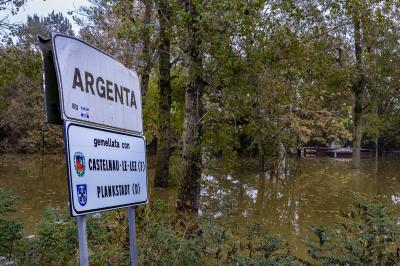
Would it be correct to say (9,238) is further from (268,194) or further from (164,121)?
(268,194)

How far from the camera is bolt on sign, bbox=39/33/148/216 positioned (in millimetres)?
2350

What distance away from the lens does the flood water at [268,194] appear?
32.9 ft

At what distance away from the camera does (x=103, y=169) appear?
262 centimetres

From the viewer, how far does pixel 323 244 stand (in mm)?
4250

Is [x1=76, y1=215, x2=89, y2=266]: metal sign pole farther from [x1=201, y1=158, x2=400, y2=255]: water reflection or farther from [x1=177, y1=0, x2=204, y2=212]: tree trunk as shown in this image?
[x1=177, y1=0, x2=204, y2=212]: tree trunk

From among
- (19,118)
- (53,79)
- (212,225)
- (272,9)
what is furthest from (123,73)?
(19,118)

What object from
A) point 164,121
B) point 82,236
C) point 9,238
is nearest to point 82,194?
point 82,236

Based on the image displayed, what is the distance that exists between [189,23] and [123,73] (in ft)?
14.1

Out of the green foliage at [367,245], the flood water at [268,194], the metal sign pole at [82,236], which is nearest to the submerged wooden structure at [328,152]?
the flood water at [268,194]

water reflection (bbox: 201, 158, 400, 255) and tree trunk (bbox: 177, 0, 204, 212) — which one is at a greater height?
tree trunk (bbox: 177, 0, 204, 212)

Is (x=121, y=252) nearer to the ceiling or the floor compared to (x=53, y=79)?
nearer to the floor

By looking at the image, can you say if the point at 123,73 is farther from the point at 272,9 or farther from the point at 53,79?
the point at 272,9

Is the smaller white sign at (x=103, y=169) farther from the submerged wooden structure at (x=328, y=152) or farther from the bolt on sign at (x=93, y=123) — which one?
the submerged wooden structure at (x=328, y=152)

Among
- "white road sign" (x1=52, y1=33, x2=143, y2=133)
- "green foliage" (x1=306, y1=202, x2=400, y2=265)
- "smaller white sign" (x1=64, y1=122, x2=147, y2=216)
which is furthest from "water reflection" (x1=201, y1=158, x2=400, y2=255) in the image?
"white road sign" (x1=52, y1=33, x2=143, y2=133)
